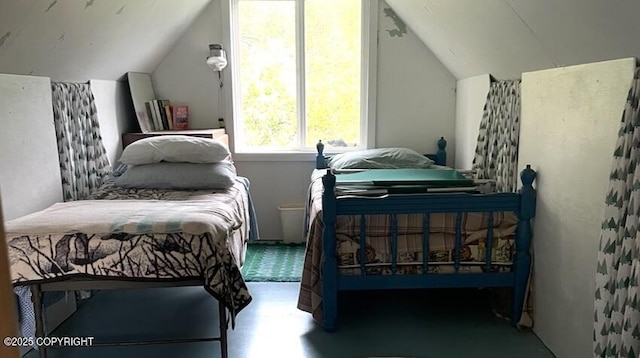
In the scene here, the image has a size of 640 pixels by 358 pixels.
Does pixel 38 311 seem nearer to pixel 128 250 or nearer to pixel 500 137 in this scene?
pixel 128 250

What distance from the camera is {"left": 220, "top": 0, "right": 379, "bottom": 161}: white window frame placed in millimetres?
4238

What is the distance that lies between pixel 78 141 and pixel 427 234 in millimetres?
2288

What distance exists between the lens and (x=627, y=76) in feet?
5.89

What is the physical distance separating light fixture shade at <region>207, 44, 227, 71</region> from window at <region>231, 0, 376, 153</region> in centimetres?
17

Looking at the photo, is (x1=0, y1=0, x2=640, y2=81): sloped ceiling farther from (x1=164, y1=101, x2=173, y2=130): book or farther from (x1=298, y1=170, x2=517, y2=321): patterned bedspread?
(x1=298, y1=170, x2=517, y2=321): patterned bedspread

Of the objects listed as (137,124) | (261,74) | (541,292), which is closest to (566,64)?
(541,292)

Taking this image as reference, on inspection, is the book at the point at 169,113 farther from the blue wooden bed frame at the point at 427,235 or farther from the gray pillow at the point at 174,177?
the blue wooden bed frame at the point at 427,235

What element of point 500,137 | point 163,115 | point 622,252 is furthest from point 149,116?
point 622,252

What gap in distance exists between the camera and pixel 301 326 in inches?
111

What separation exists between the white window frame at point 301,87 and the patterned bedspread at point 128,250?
2.13 metres

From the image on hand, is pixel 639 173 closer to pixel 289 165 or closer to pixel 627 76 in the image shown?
pixel 627 76

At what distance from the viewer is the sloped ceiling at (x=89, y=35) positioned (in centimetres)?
224

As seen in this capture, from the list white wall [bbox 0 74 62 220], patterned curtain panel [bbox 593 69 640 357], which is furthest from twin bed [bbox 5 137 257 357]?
patterned curtain panel [bbox 593 69 640 357]

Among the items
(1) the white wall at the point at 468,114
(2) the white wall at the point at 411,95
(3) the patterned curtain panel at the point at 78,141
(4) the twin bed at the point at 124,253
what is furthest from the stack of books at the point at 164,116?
(1) the white wall at the point at 468,114
